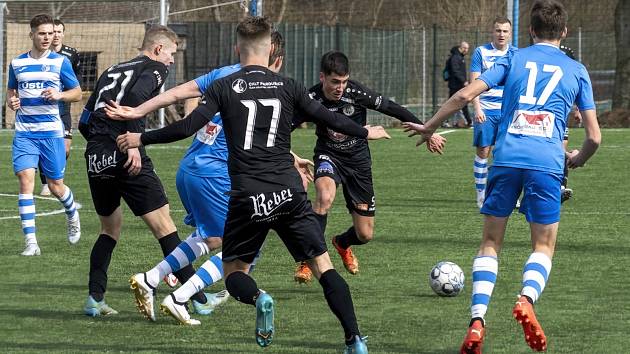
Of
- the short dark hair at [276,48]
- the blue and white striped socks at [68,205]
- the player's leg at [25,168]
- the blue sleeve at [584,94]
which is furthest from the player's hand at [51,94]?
the blue sleeve at [584,94]

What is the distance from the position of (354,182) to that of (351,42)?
954 inches

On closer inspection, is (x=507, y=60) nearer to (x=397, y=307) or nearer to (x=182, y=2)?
(x=397, y=307)

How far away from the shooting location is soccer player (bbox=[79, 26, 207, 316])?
805 cm

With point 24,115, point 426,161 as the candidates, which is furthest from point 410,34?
A: point 24,115

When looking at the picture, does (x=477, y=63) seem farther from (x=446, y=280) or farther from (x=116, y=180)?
(x=116, y=180)

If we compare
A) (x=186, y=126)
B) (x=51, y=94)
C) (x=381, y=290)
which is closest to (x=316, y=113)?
(x=186, y=126)

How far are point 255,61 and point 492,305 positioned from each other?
2.77 metres

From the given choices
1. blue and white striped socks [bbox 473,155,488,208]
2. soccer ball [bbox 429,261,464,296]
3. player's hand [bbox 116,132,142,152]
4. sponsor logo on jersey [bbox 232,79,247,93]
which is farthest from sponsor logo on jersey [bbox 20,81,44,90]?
blue and white striped socks [bbox 473,155,488,208]

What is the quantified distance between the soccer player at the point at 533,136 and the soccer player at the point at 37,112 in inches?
203

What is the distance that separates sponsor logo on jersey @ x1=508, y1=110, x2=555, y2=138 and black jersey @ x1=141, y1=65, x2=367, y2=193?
3.64 feet

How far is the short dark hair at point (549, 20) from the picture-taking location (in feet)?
23.1

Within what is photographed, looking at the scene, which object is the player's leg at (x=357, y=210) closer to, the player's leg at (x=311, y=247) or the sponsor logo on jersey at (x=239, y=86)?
the player's leg at (x=311, y=247)

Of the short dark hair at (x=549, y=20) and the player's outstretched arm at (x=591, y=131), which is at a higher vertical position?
the short dark hair at (x=549, y=20)

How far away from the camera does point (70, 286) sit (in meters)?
9.34
